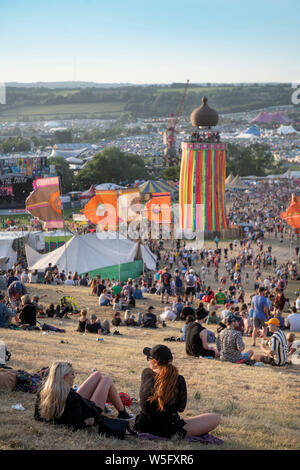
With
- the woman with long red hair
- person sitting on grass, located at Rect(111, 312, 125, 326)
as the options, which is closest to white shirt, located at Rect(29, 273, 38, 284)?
person sitting on grass, located at Rect(111, 312, 125, 326)

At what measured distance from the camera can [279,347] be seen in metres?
8.55

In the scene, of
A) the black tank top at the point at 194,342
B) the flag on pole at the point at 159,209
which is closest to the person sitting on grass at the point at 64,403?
the black tank top at the point at 194,342

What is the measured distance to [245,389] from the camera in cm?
711

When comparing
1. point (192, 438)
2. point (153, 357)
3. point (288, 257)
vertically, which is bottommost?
point (288, 257)

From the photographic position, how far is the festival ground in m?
4.76

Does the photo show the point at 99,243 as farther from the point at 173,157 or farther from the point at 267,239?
the point at 173,157

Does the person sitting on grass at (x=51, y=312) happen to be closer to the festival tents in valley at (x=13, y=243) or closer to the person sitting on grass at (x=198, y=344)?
the person sitting on grass at (x=198, y=344)

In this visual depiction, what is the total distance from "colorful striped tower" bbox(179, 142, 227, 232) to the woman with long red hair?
1119 inches

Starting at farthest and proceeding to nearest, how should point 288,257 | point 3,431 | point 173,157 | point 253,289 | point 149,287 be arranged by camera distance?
point 173,157
point 288,257
point 253,289
point 149,287
point 3,431

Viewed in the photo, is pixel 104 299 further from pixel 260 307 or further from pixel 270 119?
pixel 270 119

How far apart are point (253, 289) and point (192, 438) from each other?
18.0 meters

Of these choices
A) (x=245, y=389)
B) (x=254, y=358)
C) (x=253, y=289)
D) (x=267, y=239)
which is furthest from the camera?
(x=267, y=239)

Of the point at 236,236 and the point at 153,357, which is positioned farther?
the point at 236,236

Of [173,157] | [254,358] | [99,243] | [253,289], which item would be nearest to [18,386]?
[254,358]
